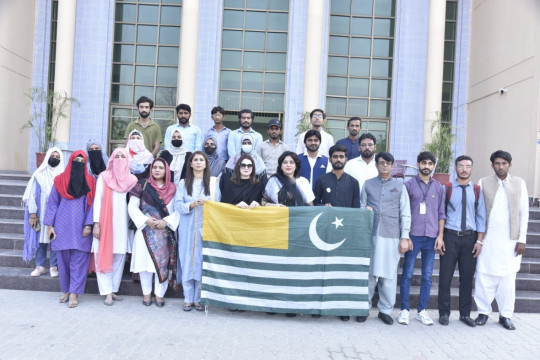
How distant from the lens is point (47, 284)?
620 cm

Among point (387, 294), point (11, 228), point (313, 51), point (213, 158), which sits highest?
point (313, 51)

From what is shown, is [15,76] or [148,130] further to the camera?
[15,76]

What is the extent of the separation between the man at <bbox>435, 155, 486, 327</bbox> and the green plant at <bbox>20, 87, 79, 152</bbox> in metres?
9.95

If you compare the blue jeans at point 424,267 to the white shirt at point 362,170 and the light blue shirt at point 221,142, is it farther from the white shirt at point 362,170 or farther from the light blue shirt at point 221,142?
the light blue shirt at point 221,142

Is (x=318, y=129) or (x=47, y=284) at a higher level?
(x=318, y=129)

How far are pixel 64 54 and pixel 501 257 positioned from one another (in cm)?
1117

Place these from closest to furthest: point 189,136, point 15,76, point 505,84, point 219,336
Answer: point 219,336 → point 189,136 → point 505,84 → point 15,76

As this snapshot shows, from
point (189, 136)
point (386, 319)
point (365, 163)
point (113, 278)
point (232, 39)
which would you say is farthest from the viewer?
point (232, 39)

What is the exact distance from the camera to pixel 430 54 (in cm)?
1159

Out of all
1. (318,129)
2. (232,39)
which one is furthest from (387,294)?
(232,39)

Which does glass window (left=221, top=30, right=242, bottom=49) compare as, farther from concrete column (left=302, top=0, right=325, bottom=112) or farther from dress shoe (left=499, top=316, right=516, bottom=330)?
dress shoe (left=499, top=316, right=516, bottom=330)

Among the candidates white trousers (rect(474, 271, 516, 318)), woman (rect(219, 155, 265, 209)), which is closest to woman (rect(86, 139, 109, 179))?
woman (rect(219, 155, 265, 209))

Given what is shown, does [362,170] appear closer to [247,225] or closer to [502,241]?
[247,225]

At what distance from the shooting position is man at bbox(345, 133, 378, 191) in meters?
6.08
